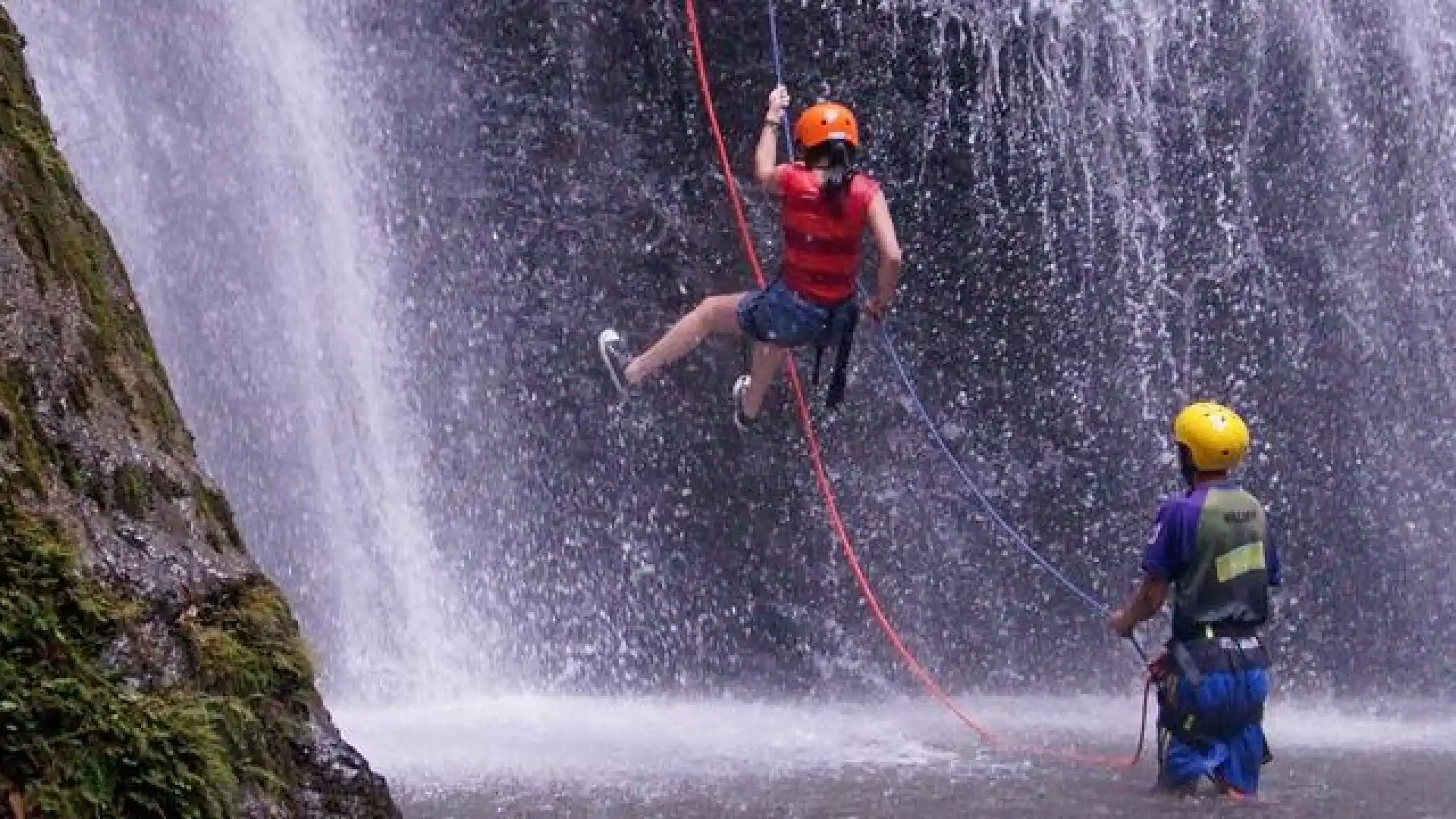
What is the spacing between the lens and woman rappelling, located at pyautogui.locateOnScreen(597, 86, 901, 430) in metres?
8.69

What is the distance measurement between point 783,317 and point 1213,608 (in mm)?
2736

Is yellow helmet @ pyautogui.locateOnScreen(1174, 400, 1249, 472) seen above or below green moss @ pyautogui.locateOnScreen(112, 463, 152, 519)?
above

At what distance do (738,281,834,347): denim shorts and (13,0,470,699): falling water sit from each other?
3.26m

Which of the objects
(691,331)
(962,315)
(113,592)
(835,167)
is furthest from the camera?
(962,315)

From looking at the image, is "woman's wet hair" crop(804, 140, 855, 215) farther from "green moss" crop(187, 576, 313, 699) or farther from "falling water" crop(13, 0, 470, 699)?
"green moss" crop(187, 576, 313, 699)

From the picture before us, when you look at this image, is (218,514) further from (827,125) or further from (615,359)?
(615,359)

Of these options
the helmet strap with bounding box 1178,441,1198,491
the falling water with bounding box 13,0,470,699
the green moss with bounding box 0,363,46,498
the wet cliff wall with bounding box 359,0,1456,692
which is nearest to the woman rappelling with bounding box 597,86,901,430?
the helmet strap with bounding box 1178,441,1198,491

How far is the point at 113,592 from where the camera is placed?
11.6 feet

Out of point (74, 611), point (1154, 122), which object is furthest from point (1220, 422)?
point (1154, 122)

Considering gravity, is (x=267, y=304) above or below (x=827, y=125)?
above

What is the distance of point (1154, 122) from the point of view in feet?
45.7

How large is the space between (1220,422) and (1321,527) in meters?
7.59

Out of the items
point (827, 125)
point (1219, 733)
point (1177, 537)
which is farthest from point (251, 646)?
point (827, 125)

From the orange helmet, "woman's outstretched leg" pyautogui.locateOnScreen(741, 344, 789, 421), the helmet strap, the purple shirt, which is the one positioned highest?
the orange helmet
